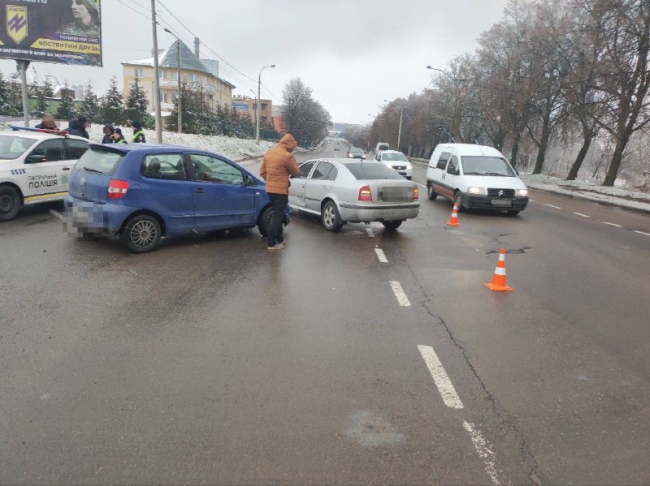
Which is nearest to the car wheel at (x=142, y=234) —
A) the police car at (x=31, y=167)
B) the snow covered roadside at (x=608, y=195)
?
the police car at (x=31, y=167)

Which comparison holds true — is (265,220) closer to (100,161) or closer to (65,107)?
(100,161)

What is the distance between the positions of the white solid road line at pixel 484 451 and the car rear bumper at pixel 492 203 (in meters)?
10.6

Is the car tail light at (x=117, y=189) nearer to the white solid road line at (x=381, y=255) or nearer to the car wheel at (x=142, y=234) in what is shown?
the car wheel at (x=142, y=234)

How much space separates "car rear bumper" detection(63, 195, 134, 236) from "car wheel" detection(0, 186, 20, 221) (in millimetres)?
2400

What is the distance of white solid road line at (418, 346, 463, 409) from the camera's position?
11.5 ft

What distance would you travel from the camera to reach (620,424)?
3.32 metres

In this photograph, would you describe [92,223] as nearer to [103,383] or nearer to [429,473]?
[103,383]

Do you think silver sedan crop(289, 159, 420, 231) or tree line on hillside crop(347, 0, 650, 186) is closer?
silver sedan crop(289, 159, 420, 231)

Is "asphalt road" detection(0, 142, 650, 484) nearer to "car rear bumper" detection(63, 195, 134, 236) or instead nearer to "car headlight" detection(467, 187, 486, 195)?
"car rear bumper" detection(63, 195, 134, 236)

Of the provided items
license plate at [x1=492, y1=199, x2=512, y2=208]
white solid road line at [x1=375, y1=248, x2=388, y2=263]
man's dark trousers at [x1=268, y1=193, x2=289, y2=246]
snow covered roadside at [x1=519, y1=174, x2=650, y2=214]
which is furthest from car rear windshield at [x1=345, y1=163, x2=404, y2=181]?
snow covered roadside at [x1=519, y1=174, x2=650, y2=214]

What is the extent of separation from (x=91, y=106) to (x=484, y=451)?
38.2m

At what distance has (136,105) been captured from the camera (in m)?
36.0

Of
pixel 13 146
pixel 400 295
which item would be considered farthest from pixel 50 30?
pixel 400 295

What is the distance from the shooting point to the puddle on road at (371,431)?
9.81ft
